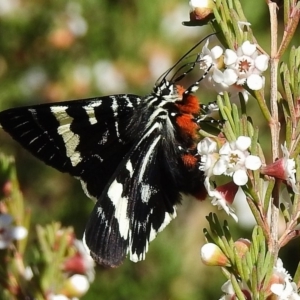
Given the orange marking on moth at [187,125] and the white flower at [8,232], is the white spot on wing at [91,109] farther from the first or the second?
the white flower at [8,232]

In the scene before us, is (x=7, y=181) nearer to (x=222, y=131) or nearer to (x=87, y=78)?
(x=222, y=131)

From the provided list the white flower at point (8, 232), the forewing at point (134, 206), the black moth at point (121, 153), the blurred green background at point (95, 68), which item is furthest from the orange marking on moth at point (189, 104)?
the blurred green background at point (95, 68)

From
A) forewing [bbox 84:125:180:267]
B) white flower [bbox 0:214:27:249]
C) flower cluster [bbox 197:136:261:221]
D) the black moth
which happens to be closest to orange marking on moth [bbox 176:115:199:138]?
the black moth

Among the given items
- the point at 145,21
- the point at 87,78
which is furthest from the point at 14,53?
the point at 145,21

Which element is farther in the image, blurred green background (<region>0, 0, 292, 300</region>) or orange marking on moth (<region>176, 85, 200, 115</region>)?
blurred green background (<region>0, 0, 292, 300</region>)

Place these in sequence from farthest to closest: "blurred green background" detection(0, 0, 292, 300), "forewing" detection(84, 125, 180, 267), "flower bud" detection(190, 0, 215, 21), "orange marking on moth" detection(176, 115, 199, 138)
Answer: "blurred green background" detection(0, 0, 292, 300) → "forewing" detection(84, 125, 180, 267) → "orange marking on moth" detection(176, 115, 199, 138) → "flower bud" detection(190, 0, 215, 21)

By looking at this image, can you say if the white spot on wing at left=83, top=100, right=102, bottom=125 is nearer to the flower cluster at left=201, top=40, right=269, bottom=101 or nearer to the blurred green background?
the flower cluster at left=201, top=40, right=269, bottom=101
